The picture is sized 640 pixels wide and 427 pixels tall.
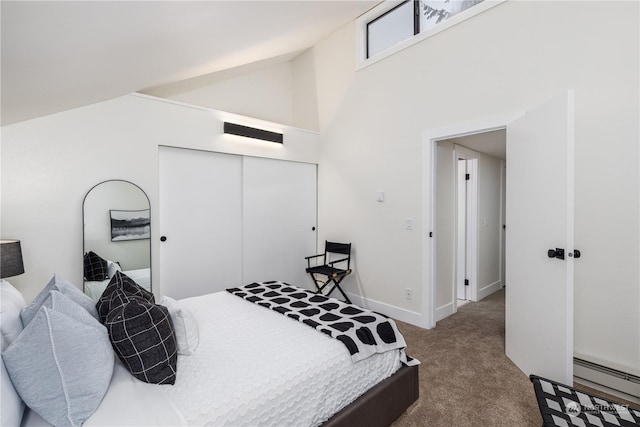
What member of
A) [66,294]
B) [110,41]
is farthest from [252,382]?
[110,41]

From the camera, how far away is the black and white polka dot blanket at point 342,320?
1.64 m

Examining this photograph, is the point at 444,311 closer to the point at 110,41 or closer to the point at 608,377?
the point at 608,377

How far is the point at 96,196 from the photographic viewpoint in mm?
2631

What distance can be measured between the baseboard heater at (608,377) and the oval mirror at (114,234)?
3616 millimetres

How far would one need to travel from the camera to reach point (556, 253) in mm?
1946

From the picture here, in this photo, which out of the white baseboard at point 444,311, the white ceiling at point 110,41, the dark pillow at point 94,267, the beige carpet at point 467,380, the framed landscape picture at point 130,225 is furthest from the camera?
the white baseboard at point 444,311

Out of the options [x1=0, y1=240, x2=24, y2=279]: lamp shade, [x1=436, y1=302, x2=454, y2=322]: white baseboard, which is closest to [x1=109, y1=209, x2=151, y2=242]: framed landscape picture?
[x1=0, y1=240, x2=24, y2=279]: lamp shade

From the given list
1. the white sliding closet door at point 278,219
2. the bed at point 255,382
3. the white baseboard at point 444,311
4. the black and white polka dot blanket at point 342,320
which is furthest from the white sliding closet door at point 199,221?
the white baseboard at point 444,311

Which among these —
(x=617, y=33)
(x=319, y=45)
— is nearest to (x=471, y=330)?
(x=617, y=33)

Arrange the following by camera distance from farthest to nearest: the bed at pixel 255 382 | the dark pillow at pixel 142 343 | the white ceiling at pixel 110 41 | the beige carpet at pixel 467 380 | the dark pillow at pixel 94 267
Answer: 1. the dark pillow at pixel 94 267
2. the beige carpet at pixel 467 380
3. the dark pillow at pixel 142 343
4. the bed at pixel 255 382
5. the white ceiling at pixel 110 41

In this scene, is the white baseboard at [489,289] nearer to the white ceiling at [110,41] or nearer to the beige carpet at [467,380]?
the beige carpet at [467,380]

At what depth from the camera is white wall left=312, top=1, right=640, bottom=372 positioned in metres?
2.01

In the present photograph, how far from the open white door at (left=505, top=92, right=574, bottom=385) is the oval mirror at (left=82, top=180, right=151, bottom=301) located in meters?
3.24

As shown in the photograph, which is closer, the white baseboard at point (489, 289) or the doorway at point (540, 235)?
the doorway at point (540, 235)
